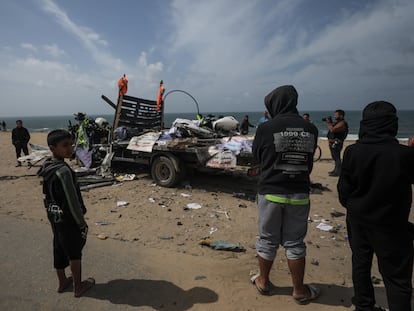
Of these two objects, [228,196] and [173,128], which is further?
[173,128]

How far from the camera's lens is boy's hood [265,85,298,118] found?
236 cm

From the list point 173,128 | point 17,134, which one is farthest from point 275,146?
point 17,134

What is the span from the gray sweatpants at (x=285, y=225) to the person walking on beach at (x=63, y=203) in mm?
1715

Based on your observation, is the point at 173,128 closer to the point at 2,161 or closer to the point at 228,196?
the point at 228,196

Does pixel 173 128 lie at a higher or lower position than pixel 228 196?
higher

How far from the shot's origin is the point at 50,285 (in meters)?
2.76

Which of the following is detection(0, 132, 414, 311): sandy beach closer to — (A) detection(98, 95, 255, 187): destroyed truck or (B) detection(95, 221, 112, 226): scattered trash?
(B) detection(95, 221, 112, 226): scattered trash

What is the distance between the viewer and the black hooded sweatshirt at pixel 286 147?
7.47 feet

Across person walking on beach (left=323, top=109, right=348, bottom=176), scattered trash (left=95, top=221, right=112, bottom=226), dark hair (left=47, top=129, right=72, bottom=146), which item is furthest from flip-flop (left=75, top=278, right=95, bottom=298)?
person walking on beach (left=323, top=109, right=348, bottom=176)

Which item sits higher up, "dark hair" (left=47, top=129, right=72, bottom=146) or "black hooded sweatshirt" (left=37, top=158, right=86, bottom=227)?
"dark hair" (left=47, top=129, right=72, bottom=146)

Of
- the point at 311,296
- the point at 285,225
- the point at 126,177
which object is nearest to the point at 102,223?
the point at 126,177

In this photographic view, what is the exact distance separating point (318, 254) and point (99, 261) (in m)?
2.86

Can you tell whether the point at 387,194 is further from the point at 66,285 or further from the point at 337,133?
the point at 337,133

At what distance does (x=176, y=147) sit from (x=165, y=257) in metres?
3.07
